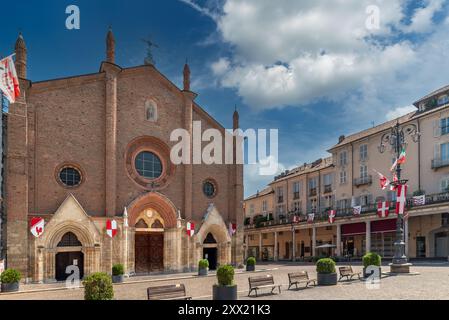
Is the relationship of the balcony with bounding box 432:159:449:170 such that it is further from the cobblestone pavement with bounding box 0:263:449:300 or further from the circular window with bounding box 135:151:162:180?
the circular window with bounding box 135:151:162:180

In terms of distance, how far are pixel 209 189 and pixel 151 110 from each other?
28.9ft

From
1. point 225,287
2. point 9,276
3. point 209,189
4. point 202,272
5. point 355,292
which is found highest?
point 209,189

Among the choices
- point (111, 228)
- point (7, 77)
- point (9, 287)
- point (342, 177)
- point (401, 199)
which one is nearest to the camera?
point (9, 287)

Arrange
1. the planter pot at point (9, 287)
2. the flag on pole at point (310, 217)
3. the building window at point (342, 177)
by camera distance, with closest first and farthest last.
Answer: the planter pot at point (9, 287) < the flag on pole at point (310, 217) < the building window at point (342, 177)

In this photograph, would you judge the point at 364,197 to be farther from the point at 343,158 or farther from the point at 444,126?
the point at 444,126

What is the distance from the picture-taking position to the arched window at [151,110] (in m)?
32.8

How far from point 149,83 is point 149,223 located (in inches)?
457

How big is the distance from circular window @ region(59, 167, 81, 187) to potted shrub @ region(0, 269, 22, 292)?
27.3 ft

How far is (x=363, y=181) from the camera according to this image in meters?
44.2

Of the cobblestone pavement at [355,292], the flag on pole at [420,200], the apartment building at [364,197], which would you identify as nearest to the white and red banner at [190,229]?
the cobblestone pavement at [355,292]

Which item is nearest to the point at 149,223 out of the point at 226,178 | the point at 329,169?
the point at 226,178

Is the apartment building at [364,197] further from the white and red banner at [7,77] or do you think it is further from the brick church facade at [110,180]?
the white and red banner at [7,77]

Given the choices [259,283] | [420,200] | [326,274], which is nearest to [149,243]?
[326,274]

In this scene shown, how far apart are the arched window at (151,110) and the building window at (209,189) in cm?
751
